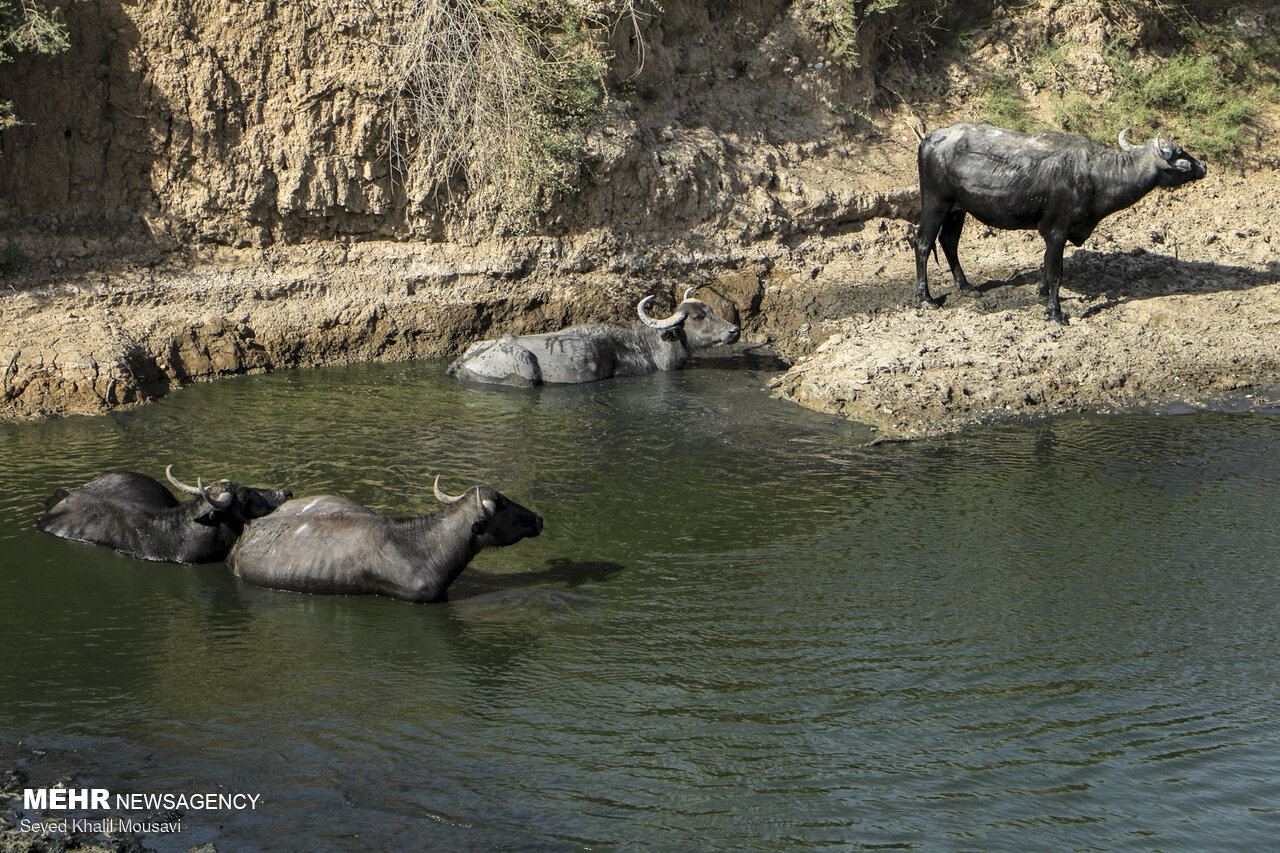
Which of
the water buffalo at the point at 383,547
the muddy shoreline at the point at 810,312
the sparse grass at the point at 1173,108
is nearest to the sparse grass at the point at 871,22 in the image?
the sparse grass at the point at 1173,108

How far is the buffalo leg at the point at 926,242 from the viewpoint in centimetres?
1204

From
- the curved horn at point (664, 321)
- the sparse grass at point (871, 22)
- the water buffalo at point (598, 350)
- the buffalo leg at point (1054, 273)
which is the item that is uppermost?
the sparse grass at point (871, 22)

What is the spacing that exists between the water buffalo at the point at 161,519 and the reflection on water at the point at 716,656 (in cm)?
13

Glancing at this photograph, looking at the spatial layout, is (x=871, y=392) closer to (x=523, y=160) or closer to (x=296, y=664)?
(x=523, y=160)

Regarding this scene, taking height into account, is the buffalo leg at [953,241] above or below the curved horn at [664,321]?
above

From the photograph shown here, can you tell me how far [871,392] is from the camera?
10039mm

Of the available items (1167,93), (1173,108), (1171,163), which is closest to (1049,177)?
(1171,163)

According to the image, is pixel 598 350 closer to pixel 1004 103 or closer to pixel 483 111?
pixel 483 111

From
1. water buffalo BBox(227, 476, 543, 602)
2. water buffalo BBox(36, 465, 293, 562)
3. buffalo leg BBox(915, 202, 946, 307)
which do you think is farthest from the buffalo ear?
buffalo leg BBox(915, 202, 946, 307)

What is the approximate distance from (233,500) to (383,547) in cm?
113

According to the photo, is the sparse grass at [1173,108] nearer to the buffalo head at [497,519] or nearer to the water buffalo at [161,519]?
the buffalo head at [497,519]

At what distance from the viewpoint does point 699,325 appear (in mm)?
12414

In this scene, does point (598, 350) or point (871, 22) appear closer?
point (598, 350)

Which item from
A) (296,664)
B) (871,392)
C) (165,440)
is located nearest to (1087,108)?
(871,392)
